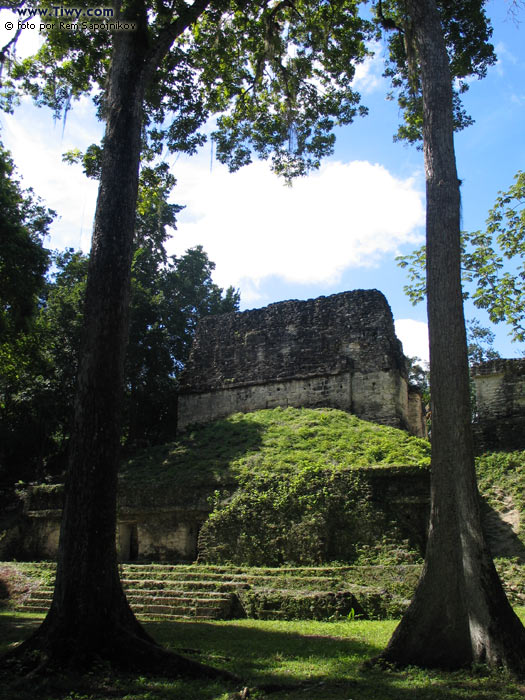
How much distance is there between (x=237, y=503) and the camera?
12.7 metres

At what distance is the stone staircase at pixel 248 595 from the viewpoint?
9.09m

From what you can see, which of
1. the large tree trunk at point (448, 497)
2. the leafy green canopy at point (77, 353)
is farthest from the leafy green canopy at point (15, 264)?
the large tree trunk at point (448, 497)

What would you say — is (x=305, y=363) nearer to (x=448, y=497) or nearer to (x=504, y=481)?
(x=504, y=481)

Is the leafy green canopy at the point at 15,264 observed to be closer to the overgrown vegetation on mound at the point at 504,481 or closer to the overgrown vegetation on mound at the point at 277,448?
the overgrown vegetation on mound at the point at 277,448

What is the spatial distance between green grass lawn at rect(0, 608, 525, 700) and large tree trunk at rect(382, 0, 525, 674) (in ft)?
0.93

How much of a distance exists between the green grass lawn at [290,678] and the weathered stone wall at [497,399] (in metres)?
8.05

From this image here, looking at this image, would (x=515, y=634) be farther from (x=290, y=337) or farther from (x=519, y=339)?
(x=290, y=337)

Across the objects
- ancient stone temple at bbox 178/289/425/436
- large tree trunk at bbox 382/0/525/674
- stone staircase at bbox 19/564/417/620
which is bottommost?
stone staircase at bbox 19/564/417/620

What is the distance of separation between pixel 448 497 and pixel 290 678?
2.23 m

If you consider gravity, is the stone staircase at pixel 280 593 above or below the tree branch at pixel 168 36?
below

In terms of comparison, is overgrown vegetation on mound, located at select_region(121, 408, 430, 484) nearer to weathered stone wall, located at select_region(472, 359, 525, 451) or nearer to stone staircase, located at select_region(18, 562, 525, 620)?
weathered stone wall, located at select_region(472, 359, 525, 451)

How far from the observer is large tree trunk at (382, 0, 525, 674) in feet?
17.0

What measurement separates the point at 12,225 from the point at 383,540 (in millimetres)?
11526

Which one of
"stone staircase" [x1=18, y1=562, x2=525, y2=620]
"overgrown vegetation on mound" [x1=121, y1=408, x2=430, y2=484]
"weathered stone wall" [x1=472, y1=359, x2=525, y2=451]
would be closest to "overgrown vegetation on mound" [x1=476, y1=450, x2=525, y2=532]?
"weathered stone wall" [x1=472, y1=359, x2=525, y2=451]
